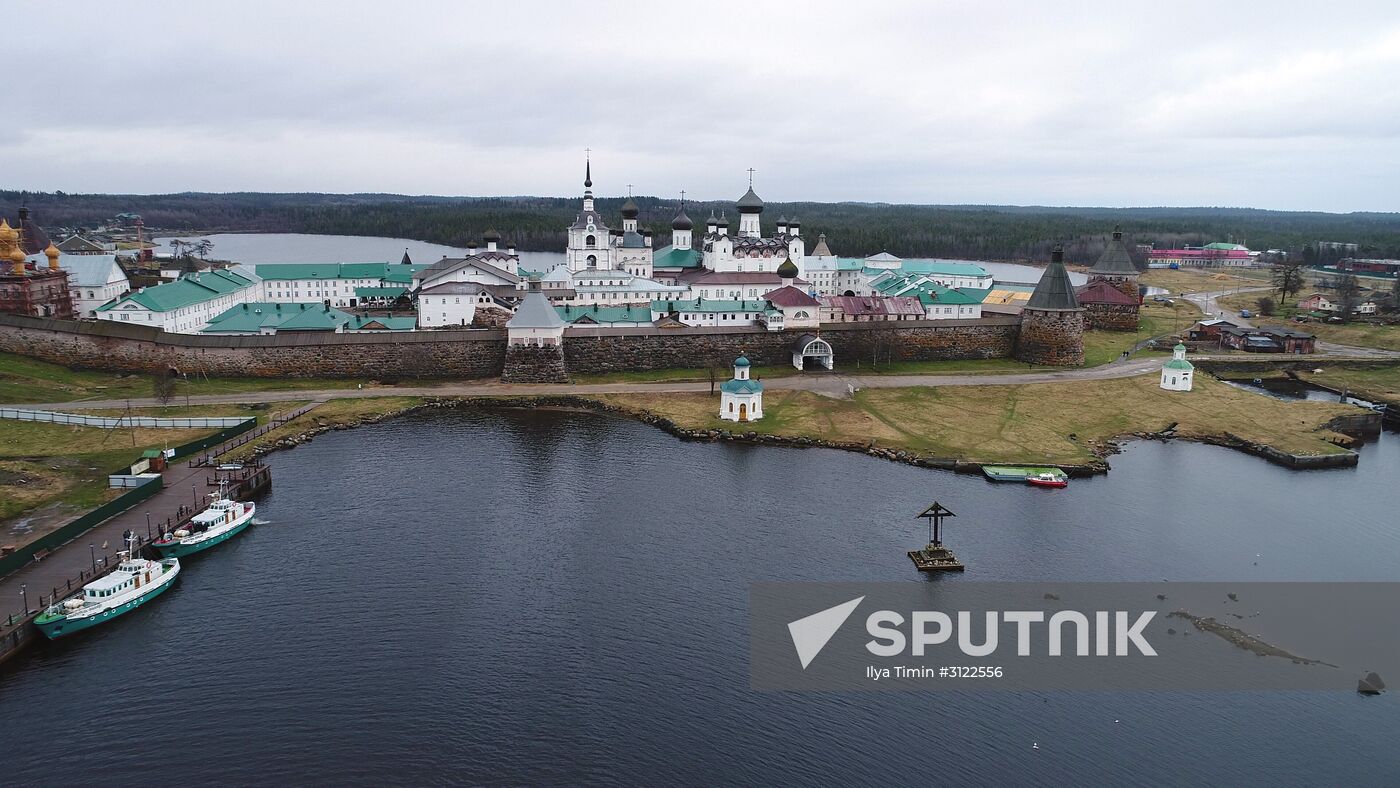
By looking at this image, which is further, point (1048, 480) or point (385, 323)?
point (385, 323)

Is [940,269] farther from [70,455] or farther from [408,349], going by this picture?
[70,455]

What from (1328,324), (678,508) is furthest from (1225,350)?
(678,508)

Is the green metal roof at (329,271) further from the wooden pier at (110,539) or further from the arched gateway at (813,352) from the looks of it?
the wooden pier at (110,539)

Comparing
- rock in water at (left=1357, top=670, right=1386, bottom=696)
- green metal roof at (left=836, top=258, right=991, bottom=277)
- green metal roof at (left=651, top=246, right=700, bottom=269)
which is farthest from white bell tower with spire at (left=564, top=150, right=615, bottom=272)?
rock in water at (left=1357, top=670, right=1386, bottom=696)

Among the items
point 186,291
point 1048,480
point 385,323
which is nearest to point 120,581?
point 1048,480

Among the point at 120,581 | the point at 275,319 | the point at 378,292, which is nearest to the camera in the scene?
the point at 120,581

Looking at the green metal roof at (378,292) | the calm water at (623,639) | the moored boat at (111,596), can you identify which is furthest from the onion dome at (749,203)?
the moored boat at (111,596)

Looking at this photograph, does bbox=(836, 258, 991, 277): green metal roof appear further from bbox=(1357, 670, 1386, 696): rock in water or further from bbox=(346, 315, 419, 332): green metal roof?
bbox=(1357, 670, 1386, 696): rock in water
